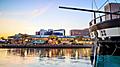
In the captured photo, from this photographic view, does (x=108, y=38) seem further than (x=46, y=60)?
No

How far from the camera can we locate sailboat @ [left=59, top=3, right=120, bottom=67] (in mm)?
10320

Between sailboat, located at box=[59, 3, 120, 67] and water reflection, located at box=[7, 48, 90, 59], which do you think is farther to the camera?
water reflection, located at box=[7, 48, 90, 59]

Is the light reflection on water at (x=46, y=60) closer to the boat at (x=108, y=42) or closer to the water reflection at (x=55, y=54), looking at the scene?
the water reflection at (x=55, y=54)

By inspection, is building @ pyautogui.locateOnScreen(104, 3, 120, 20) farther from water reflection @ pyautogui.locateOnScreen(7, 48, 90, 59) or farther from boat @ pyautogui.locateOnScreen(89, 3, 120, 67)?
water reflection @ pyautogui.locateOnScreen(7, 48, 90, 59)

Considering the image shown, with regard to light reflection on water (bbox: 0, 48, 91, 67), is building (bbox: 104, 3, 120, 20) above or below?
above

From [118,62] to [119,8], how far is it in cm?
211

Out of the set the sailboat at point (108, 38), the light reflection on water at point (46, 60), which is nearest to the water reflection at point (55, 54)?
the light reflection on water at point (46, 60)

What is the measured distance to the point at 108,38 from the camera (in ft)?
35.6

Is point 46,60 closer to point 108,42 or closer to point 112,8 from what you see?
point 112,8

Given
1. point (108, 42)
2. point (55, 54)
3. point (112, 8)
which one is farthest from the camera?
point (55, 54)

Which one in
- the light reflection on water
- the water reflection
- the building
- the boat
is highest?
the building

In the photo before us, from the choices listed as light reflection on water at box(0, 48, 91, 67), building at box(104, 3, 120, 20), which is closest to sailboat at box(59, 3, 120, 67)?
building at box(104, 3, 120, 20)

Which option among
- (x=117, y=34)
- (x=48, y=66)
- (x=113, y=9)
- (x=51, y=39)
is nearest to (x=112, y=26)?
(x=117, y=34)

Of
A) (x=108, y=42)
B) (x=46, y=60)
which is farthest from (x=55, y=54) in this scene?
(x=108, y=42)
